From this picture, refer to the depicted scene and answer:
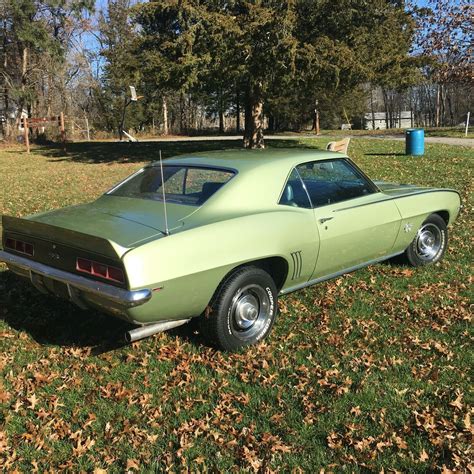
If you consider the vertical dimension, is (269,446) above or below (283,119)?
below

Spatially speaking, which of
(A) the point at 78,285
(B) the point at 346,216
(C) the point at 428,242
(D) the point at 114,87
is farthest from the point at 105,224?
(D) the point at 114,87

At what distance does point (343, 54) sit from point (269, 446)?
15.6 metres

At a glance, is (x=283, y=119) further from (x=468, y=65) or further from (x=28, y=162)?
(x=28, y=162)

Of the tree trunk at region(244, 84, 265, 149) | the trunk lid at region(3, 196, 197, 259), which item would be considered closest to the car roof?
the trunk lid at region(3, 196, 197, 259)

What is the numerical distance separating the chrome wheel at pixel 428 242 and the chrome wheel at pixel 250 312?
238 cm

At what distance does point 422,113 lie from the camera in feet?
197

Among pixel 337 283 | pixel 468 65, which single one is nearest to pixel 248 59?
pixel 468 65

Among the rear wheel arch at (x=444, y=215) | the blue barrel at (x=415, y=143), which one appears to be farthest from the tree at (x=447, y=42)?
the rear wheel arch at (x=444, y=215)

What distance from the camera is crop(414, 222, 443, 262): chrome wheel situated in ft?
18.6

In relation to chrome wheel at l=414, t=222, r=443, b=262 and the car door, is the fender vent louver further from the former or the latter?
chrome wheel at l=414, t=222, r=443, b=262

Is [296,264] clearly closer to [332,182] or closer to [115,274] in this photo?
[332,182]

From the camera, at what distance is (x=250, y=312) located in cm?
395

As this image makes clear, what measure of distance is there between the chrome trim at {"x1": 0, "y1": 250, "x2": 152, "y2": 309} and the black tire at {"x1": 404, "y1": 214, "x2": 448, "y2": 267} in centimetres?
343

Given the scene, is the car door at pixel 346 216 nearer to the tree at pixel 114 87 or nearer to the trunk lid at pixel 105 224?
the trunk lid at pixel 105 224
